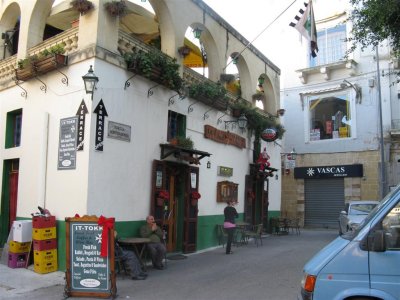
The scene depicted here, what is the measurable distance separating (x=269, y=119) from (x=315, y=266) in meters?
13.5

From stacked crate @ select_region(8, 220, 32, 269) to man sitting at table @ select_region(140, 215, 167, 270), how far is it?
8.41 ft

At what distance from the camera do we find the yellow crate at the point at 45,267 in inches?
372

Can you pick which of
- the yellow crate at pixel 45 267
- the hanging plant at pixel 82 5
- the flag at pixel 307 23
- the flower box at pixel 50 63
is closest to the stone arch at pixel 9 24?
the flower box at pixel 50 63

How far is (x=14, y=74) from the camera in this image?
11.8 metres

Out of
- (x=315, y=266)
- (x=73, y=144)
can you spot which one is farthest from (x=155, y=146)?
(x=315, y=266)

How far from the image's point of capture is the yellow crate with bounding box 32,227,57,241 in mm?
9492

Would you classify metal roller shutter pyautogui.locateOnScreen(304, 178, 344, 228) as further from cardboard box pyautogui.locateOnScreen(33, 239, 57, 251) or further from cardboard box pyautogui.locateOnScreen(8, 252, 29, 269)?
cardboard box pyautogui.locateOnScreen(8, 252, 29, 269)

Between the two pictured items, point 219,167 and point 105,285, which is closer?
point 105,285

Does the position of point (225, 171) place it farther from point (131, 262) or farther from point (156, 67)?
point (131, 262)

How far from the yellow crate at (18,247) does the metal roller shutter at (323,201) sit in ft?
55.8

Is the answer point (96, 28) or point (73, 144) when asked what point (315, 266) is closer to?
point (73, 144)

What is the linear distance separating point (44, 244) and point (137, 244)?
1.97 m

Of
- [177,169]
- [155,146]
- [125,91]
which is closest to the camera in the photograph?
[125,91]

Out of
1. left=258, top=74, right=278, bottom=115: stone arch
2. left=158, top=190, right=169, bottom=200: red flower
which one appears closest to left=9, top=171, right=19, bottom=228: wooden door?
left=158, top=190, right=169, bottom=200: red flower
